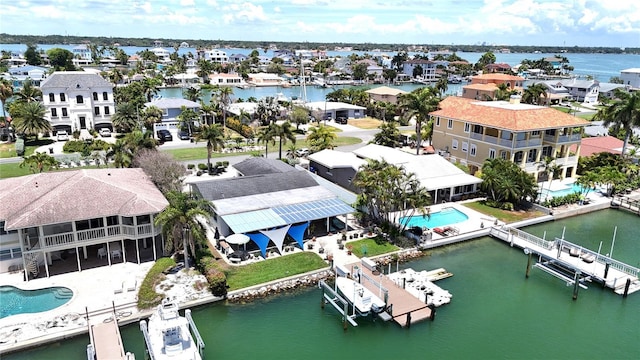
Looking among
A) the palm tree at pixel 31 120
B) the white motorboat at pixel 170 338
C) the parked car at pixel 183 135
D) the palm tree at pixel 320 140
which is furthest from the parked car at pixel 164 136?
the white motorboat at pixel 170 338

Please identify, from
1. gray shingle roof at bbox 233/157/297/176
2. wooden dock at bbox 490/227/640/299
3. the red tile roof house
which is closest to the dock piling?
wooden dock at bbox 490/227/640/299

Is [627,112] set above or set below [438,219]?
above

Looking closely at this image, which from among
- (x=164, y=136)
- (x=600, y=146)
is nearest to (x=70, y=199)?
(x=164, y=136)

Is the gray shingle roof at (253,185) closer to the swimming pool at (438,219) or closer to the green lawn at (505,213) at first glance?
the swimming pool at (438,219)

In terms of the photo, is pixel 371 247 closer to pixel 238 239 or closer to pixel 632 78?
pixel 238 239

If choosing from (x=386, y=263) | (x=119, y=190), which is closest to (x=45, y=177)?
(x=119, y=190)

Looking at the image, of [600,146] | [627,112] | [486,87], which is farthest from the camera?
[486,87]
